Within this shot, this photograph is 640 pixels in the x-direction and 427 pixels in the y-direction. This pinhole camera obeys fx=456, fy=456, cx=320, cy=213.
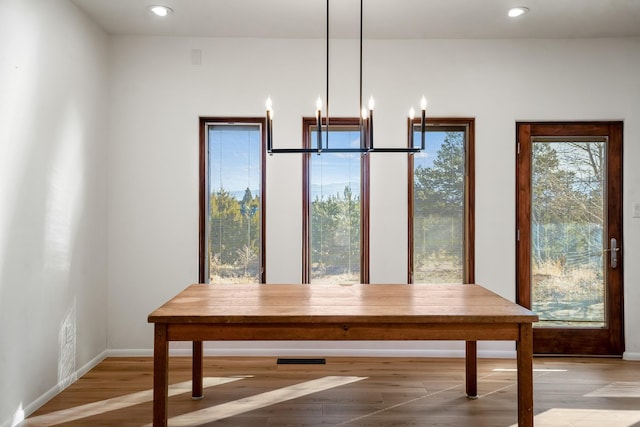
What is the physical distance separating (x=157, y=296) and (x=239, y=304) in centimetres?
181

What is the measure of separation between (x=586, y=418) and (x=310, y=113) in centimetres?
285

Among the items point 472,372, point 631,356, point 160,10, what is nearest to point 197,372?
point 472,372

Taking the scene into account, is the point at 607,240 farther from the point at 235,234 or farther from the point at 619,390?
the point at 235,234

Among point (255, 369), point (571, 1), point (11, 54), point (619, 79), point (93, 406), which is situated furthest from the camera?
point (619, 79)

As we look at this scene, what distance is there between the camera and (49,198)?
2.91 meters

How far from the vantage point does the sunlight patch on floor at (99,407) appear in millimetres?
2604

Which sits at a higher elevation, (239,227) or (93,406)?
(239,227)

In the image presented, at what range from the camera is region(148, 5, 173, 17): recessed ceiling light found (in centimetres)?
325

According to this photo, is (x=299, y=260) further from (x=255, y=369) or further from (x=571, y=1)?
(x=571, y=1)

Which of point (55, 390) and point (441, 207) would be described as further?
point (441, 207)

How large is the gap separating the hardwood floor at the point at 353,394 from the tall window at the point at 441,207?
77cm

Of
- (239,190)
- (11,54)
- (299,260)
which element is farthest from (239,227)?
(11,54)

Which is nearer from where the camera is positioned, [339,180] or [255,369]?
[255,369]

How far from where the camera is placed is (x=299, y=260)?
12.5 ft
